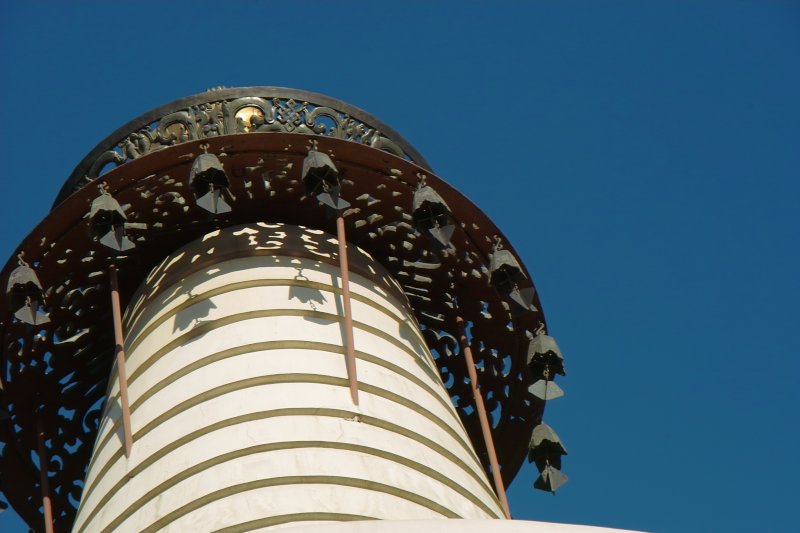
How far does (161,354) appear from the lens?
2017 centimetres

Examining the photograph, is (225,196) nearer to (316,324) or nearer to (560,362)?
(316,324)

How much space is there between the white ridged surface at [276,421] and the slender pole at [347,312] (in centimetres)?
16

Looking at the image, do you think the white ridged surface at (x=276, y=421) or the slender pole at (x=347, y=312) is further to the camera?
the slender pole at (x=347, y=312)

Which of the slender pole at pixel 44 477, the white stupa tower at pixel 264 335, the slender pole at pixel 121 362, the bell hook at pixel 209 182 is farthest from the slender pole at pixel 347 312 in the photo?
the slender pole at pixel 44 477

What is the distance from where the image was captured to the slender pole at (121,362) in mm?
18891

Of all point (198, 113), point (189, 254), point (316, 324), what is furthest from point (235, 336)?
point (198, 113)

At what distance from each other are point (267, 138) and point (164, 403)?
4.14 metres

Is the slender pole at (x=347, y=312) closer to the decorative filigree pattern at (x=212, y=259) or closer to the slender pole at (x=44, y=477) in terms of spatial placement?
the decorative filigree pattern at (x=212, y=259)

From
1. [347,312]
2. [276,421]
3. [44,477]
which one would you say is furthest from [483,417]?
[44,477]

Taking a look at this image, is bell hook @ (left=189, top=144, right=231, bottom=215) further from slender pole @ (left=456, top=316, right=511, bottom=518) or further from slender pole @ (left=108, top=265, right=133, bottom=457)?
Answer: slender pole @ (left=456, top=316, right=511, bottom=518)

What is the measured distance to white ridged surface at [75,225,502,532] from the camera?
1744 centimetres

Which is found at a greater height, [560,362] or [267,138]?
[267,138]

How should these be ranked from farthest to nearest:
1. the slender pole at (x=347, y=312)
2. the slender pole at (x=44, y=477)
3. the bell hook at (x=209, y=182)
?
the bell hook at (x=209, y=182) < the slender pole at (x=44, y=477) < the slender pole at (x=347, y=312)

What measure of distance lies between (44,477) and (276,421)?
4405 mm
